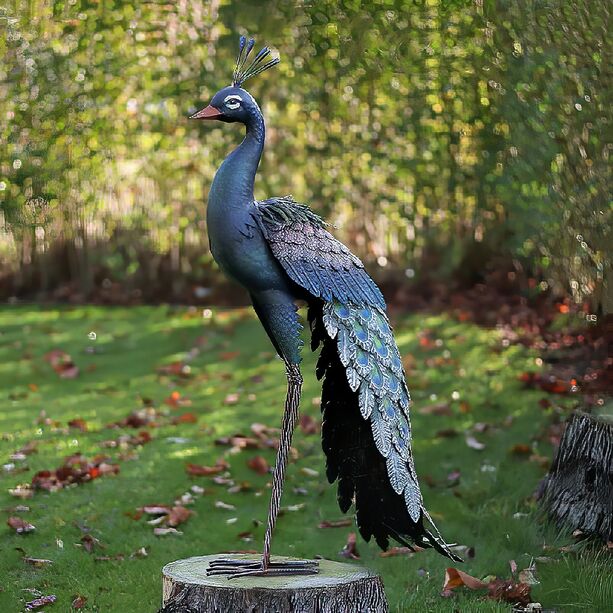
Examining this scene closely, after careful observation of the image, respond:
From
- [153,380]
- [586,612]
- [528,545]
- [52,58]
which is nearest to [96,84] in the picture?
[52,58]

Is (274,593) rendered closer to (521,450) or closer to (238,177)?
(238,177)

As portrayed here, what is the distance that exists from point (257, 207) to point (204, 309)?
834 centimetres

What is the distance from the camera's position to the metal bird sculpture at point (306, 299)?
392 centimetres

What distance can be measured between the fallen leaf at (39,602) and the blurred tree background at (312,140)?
407cm

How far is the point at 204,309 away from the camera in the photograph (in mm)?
12281

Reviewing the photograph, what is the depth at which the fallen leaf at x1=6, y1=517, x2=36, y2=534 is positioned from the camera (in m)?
5.84

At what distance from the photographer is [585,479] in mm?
5961

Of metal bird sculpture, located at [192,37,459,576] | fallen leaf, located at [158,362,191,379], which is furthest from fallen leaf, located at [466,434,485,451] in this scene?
metal bird sculpture, located at [192,37,459,576]

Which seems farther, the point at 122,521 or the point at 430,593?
the point at 122,521

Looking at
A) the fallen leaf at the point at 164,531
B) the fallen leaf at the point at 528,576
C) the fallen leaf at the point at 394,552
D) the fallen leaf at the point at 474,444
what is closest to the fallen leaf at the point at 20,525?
the fallen leaf at the point at 164,531

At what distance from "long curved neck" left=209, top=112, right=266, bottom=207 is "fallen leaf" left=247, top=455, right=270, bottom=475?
137 inches

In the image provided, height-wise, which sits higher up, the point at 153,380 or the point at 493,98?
the point at 493,98

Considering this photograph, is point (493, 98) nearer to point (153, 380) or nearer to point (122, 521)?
point (153, 380)

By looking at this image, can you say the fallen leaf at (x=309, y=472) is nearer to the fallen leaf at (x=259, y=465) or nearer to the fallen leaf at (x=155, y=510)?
the fallen leaf at (x=259, y=465)
